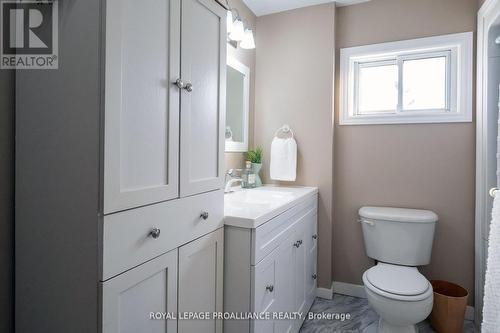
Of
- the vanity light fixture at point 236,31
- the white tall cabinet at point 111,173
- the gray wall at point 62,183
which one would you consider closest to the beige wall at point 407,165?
the vanity light fixture at point 236,31

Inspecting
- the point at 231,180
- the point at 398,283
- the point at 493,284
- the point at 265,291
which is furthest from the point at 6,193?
the point at 493,284

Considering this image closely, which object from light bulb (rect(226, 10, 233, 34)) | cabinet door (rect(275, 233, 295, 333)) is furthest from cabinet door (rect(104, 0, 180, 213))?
light bulb (rect(226, 10, 233, 34))

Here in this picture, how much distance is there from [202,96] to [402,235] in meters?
1.71

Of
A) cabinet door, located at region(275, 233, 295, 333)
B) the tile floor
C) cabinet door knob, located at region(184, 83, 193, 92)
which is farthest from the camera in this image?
the tile floor

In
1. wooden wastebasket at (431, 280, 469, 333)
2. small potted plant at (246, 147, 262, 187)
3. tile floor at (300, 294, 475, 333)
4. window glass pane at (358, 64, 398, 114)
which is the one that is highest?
window glass pane at (358, 64, 398, 114)

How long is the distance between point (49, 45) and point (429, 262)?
98.7 inches

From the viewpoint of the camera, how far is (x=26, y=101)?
0.94 metres

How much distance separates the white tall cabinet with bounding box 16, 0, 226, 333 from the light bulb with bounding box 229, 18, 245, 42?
3.18 ft

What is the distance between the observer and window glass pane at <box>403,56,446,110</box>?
2256 millimetres

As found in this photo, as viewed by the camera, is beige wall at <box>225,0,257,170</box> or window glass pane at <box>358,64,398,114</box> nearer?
beige wall at <box>225,0,257,170</box>

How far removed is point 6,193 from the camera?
959mm

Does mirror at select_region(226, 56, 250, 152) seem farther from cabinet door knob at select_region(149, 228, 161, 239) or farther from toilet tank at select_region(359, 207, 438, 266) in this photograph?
cabinet door knob at select_region(149, 228, 161, 239)

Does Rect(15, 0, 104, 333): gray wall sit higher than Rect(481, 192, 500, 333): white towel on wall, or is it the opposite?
Rect(15, 0, 104, 333): gray wall

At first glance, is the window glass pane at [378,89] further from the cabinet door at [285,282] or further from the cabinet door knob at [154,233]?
the cabinet door knob at [154,233]
